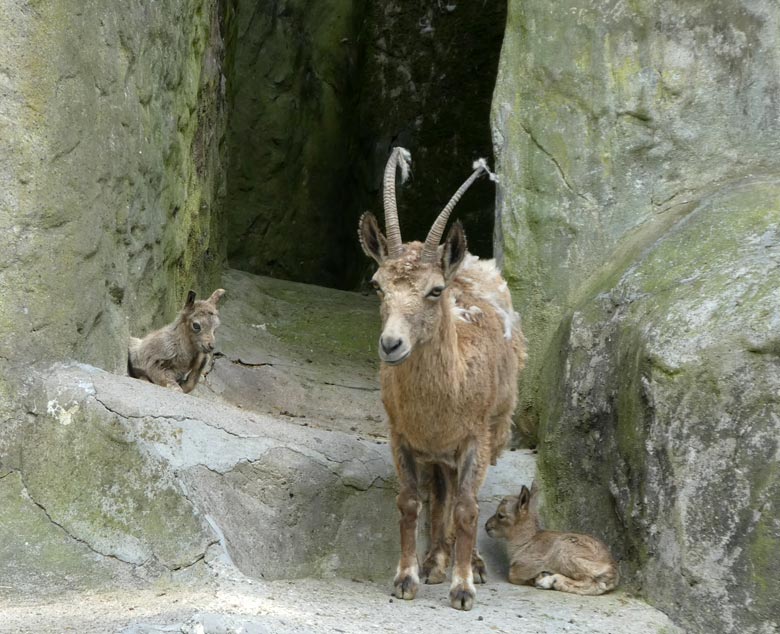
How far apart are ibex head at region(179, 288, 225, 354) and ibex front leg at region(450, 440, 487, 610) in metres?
2.25

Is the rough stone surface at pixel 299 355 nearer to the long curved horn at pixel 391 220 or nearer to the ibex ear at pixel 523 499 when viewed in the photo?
the ibex ear at pixel 523 499

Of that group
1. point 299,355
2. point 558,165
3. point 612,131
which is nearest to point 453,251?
point 558,165

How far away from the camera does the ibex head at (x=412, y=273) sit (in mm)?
6223

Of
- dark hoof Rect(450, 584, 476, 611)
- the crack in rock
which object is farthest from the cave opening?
dark hoof Rect(450, 584, 476, 611)

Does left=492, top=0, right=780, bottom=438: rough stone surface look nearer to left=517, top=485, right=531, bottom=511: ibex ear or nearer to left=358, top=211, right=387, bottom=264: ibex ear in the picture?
left=517, top=485, right=531, bottom=511: ibex ear

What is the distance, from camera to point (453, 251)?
639 centimetres

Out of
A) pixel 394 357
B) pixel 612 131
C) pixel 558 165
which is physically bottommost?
pixel 394 357

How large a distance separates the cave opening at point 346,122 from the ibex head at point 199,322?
5.57 m

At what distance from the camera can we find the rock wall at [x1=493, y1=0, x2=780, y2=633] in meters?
6.31

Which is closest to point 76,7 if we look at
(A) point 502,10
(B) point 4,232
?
(B) point 4,232

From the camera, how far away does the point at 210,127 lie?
34.3 ft

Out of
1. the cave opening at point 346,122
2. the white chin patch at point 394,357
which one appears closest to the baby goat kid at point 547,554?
the white chin patch at point 394,357

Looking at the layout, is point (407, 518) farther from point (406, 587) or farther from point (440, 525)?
point (440, 525)

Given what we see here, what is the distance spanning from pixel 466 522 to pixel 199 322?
2.56 m
